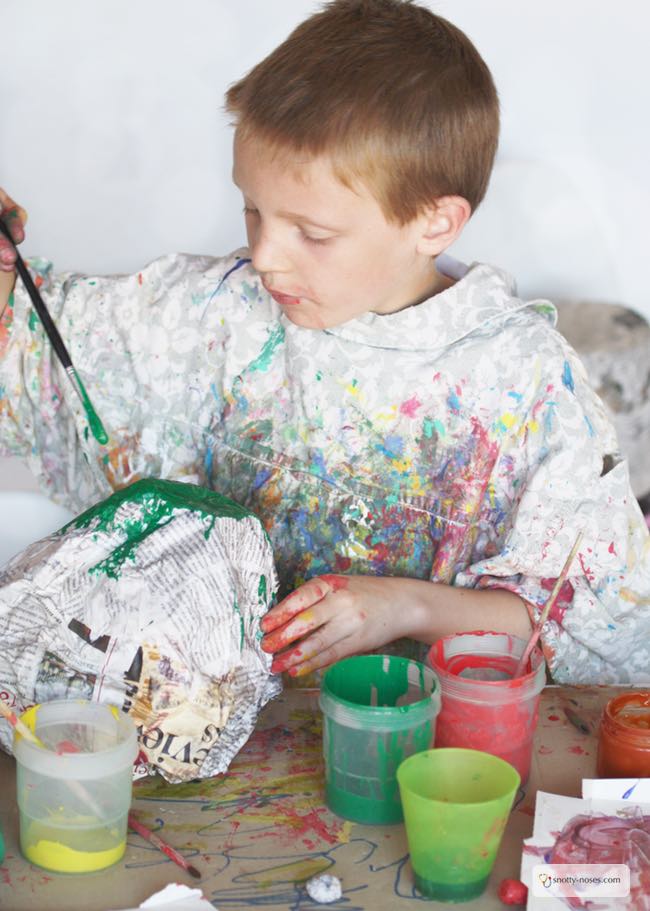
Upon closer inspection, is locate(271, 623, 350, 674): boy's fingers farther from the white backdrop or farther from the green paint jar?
the white backdrop

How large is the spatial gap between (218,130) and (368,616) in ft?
4.28

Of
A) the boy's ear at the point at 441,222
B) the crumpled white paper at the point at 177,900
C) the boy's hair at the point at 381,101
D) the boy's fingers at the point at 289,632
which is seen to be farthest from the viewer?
the boy's ear at the point at 441,222

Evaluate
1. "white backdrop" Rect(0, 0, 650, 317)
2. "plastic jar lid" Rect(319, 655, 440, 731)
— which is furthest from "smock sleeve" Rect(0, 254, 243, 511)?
"white backdrop" Rect(0, 0, 650, 317)

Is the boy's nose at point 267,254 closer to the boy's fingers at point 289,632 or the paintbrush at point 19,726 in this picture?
the boy's fingers at point 289,632

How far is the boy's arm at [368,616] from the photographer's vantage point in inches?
46.2

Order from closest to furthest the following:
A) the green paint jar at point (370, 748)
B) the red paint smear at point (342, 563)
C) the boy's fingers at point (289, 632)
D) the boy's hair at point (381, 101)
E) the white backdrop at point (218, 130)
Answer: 1. the green paint jar at point (370, 748)
2. the boy's fingers at point (289, 632)
3. the boy's hair at point (381, 101)
4. the red paint smear at point (342, 563)
5. the white backdrop at point (218, 130)

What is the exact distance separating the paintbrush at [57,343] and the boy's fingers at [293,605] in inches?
16.9

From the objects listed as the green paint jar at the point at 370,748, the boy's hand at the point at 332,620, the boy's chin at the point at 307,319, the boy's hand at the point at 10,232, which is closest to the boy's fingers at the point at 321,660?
the boy's hand at the point at 332,620

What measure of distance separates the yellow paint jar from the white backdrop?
59.2 inches

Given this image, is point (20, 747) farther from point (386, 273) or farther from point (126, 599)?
point (386, 273)

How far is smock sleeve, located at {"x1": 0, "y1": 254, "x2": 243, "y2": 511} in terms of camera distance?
4.93 feet

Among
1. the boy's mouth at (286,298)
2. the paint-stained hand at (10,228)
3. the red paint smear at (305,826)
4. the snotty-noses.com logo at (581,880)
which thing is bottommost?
the red paint smear at (305,826)

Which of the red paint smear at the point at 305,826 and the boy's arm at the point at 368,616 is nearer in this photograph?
the red paint smear at the point at 305,826

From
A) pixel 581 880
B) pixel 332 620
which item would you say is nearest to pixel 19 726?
pixel 332 620
